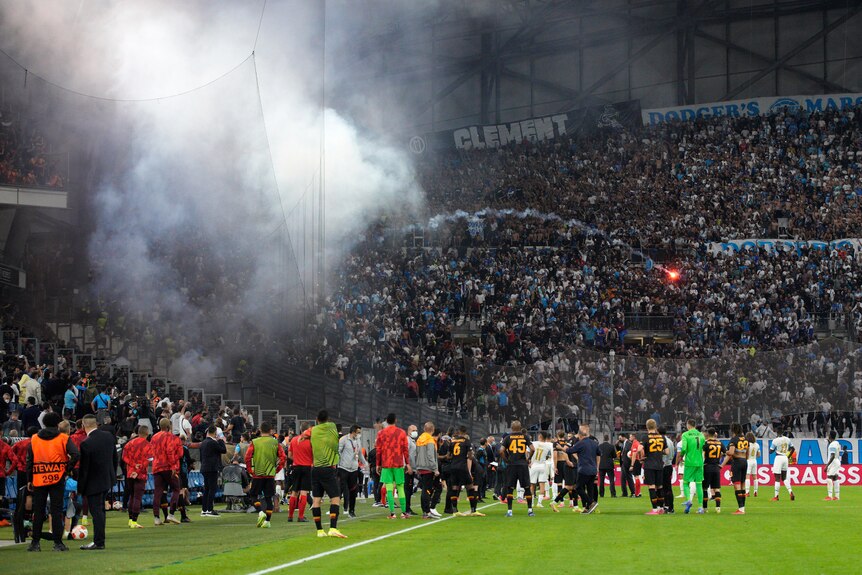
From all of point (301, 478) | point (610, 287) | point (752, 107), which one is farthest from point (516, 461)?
point (752, 107)

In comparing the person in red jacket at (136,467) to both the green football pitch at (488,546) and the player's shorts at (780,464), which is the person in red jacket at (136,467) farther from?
the player's shorts at (780,464)

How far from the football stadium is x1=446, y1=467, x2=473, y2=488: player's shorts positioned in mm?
65

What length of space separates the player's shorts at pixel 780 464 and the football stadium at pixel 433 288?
5.9 inches

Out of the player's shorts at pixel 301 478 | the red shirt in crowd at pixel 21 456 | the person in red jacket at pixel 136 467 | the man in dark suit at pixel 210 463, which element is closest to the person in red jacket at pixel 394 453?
the player's shorts at pixel 301 478

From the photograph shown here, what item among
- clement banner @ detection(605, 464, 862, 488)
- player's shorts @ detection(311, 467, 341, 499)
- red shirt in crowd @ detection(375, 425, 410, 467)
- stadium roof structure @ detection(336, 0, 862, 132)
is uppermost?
stadium roof structure @ detection(336, 0, 862, 132)

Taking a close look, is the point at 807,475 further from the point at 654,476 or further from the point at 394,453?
the point at 394,453

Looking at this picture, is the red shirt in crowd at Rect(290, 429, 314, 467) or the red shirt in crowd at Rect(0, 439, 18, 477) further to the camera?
the red shirt in crowd at Rect(290, 429, 314, 467)

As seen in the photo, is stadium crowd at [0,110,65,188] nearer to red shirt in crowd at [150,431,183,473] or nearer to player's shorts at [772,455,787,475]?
red shirt in crowd at [150,431,183,473]

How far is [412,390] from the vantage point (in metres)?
41.4

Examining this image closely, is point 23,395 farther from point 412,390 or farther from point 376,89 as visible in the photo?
point 376,89

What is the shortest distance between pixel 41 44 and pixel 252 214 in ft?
59.0

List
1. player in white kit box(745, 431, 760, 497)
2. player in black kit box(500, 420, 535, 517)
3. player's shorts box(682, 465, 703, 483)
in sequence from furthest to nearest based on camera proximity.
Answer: player in white kit box(745, 431, 760, 497)
player's shorts box(682, 465, 703, 483)
player in black kit box(500, 420, 535, 517)

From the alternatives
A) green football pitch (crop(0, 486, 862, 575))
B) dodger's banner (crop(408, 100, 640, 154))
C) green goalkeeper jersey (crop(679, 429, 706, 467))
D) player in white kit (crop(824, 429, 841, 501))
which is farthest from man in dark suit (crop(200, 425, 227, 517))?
dodger's banner (crop(408, 100, 640, 154))

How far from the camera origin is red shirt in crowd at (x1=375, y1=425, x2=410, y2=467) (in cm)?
2241
